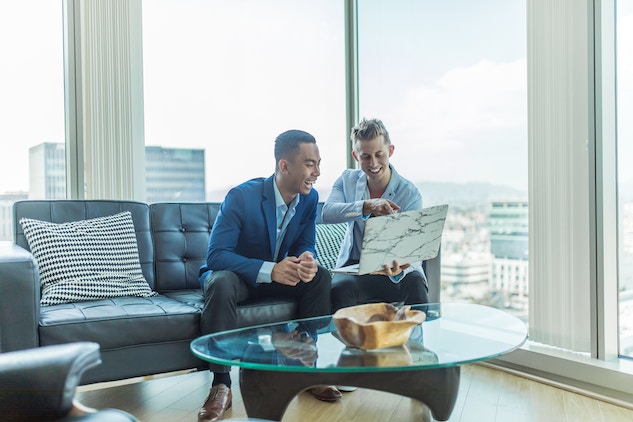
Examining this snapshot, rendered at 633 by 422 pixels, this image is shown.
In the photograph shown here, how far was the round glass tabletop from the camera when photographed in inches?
53.8

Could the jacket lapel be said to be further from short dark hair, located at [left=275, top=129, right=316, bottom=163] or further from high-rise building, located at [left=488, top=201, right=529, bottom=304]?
high-rise building, located at [left=488, top=201, right=529, bottom=304]

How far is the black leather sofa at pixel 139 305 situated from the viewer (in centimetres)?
183

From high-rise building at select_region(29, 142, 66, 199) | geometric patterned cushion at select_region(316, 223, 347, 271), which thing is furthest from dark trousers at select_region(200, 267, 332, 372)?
high-rise building at select_region(29, 142, 66, 199)

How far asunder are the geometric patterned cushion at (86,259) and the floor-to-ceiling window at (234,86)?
31.7 inches

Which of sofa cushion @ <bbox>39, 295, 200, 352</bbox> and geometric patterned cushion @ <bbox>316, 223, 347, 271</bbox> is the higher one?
geometric patterned cushion @ <bbox>316, 223, 347, 271</bbox>

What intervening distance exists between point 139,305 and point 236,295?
0.39 m

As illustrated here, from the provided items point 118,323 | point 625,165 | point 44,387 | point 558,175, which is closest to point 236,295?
point 118,323

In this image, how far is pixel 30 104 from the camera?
2.96 m

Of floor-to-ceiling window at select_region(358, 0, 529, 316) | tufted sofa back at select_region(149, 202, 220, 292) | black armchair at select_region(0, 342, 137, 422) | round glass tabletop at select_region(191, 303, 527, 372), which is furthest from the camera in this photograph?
floor-to-ceiling window at select_region(358, 0, 529, 316)

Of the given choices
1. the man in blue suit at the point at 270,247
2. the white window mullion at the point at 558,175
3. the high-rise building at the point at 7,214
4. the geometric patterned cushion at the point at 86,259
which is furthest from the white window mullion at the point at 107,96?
the white window mullion at the point at 558,175

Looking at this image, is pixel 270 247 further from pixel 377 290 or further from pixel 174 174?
pixel 174 174

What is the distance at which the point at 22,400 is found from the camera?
36.9 inches

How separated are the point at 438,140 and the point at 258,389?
6.79 ft

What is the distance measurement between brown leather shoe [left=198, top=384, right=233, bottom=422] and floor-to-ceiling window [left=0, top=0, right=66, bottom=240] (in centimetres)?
155
